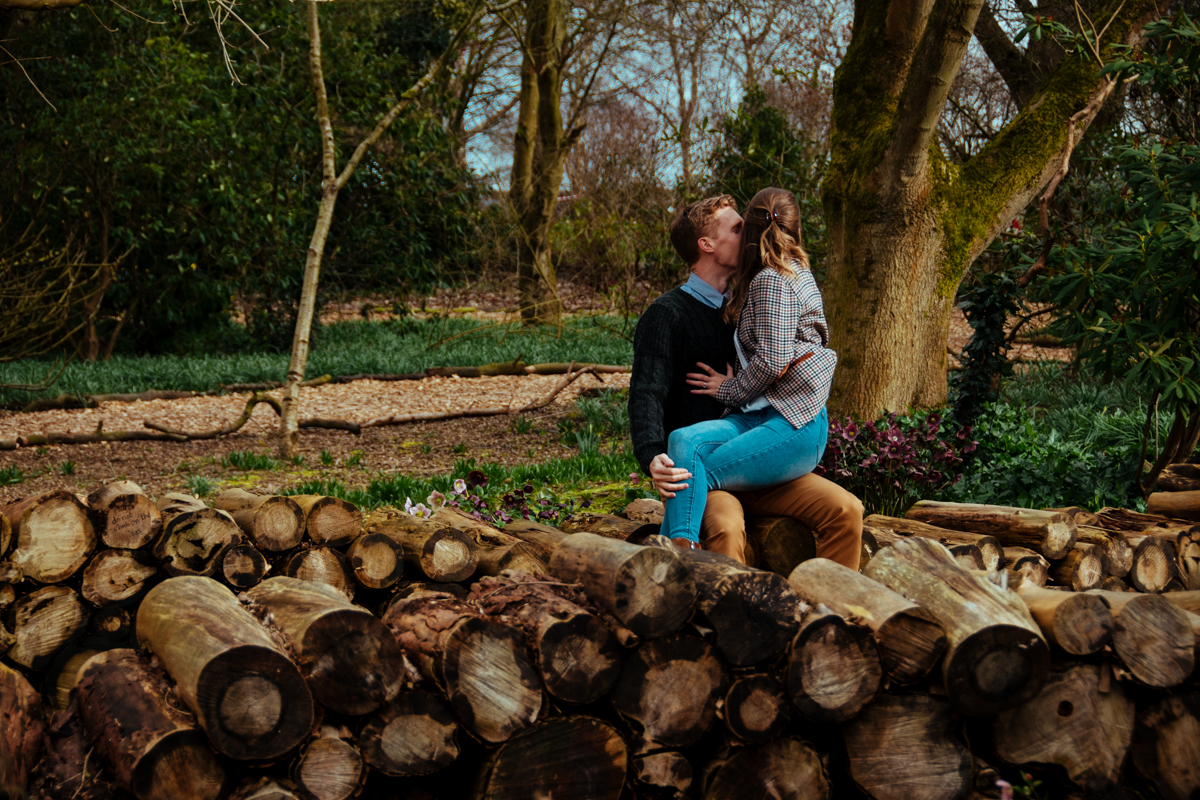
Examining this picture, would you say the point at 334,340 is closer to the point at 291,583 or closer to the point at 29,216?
the point at 29,216

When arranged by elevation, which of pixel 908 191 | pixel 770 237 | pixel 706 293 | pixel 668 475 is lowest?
pixel 668 475

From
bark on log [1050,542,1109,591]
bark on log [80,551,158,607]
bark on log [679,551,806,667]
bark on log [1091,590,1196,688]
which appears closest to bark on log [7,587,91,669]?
bark on log [80,551,158,607]

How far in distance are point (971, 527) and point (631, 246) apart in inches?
386

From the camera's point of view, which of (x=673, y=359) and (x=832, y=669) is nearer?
(x=832, y=669)

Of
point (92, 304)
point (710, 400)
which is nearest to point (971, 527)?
point (710, 400)

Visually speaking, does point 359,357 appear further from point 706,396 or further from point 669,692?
point 669,692

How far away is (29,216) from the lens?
12.2 metres

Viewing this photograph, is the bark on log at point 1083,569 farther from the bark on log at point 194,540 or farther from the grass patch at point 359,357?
the grass patch at point 359,357

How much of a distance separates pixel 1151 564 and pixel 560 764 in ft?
9.07

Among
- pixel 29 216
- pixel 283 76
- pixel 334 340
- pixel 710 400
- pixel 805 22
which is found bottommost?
pixel 334 340

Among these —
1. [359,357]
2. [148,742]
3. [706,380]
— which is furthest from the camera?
[359,357]

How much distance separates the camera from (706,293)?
322cm

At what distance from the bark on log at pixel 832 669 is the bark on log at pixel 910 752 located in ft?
0.25

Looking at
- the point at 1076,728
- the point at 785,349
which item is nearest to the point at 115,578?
the point at 785,349
